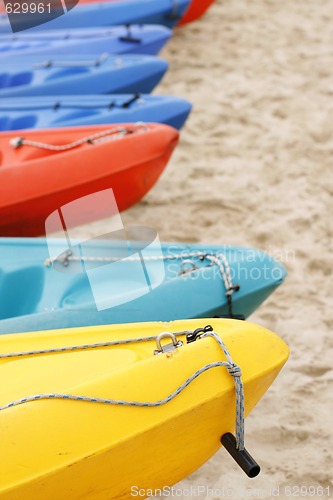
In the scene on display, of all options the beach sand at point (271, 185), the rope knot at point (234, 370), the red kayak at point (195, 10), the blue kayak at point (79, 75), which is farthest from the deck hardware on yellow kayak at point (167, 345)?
the red kayak at point (195, 10)

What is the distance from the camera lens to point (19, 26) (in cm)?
462

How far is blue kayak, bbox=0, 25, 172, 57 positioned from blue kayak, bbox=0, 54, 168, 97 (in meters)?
0.16

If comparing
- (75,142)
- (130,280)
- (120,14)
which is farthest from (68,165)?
(120,14)

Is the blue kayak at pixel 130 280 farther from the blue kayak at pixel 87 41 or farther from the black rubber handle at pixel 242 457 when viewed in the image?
the blue kayak at pixel 87 41

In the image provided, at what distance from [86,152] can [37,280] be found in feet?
2.74

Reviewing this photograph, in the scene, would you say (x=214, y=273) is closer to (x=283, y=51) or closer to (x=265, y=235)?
(x=265, y=235)

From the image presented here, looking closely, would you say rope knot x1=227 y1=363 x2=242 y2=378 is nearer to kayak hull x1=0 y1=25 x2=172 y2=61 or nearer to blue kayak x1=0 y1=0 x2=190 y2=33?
kayak hull x1=0 y1=25 x2=172 y2=61

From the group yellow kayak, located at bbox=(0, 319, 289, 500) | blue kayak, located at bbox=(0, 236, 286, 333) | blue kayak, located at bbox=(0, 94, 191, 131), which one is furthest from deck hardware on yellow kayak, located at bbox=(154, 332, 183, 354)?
blue kayak, located at bbox=(0, 94, 191, 131)

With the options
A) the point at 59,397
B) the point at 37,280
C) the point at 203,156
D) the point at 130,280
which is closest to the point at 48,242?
the point at 37,280

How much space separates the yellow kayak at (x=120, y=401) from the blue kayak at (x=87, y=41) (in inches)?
106

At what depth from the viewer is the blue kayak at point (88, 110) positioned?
11.7 ft

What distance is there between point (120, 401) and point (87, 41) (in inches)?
122

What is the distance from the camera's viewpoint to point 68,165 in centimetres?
316

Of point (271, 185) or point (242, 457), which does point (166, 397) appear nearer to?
point (242, 457)
